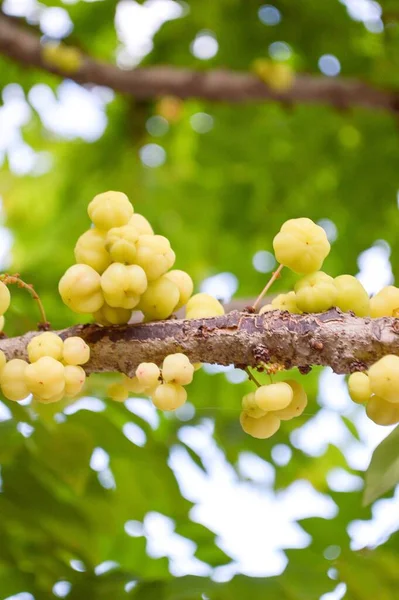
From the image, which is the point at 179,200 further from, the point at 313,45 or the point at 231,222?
the point at 313,45

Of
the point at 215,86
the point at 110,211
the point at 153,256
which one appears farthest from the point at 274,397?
the point at 215,86

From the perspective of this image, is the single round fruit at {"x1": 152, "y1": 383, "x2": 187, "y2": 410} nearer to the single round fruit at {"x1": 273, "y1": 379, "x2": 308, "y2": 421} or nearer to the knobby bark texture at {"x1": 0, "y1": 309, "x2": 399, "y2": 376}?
the knobby bark texture at {"x1": 0, "y1": 309, "x2": 399, "y2": 376}

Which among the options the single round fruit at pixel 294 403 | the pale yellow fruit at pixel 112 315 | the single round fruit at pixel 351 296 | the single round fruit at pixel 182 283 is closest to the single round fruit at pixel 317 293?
the single round fruit at pixel 351 296

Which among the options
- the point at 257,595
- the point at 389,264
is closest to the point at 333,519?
the point at 257,595

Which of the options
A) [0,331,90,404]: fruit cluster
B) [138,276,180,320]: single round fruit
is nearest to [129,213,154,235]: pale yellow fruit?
[138,276,180,320]: single round fruit

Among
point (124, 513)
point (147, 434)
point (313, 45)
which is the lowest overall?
point (124, 513)

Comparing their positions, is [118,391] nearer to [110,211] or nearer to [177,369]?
[177,369]
